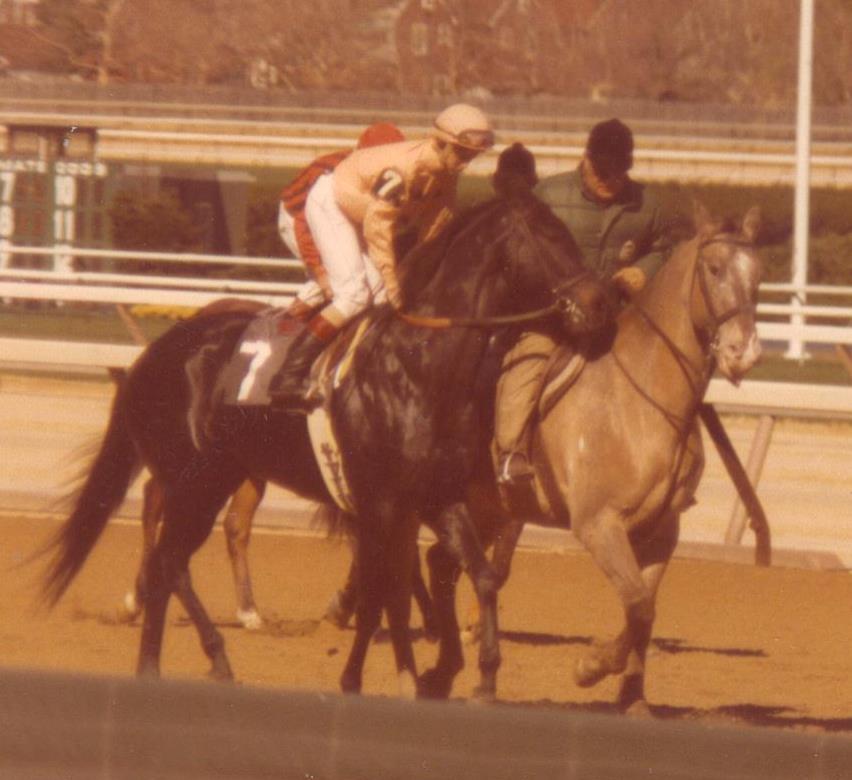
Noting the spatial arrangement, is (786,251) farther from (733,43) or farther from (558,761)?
(558,761)

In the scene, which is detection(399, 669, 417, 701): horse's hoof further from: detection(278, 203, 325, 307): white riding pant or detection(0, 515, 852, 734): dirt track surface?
detection(278, 203, 325, 307): white riding pant

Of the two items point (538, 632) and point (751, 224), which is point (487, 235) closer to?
point (751, 224)

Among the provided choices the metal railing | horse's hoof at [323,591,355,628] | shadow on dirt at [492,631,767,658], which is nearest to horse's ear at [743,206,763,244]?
shadow on dirt at [492,631,767,658]

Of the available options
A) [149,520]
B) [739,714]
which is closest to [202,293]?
[149,520]

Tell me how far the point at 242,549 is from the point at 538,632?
1.20 meters

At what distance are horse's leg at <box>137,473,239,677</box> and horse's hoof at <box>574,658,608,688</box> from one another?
3.75ft

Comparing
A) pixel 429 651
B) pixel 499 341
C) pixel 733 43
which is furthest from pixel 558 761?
pixel 733 43

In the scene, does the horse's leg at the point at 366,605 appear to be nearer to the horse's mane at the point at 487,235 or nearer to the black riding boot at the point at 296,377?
the black riding boot at the point at 296,377

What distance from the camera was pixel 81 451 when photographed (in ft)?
27.6

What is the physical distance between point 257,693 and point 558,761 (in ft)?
1.92

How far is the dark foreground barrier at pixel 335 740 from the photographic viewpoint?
4.08 meters

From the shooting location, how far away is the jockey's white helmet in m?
6.69

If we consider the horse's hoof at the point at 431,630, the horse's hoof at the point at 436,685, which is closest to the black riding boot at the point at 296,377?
the horse's hoof at the point at 436,685

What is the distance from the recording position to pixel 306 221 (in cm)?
762
